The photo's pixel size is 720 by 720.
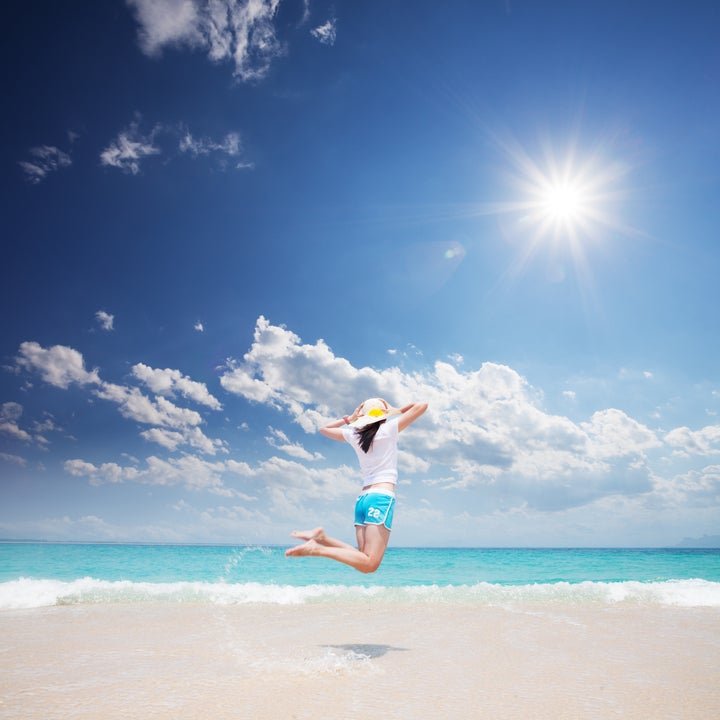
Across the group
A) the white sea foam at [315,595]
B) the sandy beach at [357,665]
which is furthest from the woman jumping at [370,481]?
the white sea foam at [315,595]

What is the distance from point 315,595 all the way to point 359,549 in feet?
20.6

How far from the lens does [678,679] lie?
4.84m

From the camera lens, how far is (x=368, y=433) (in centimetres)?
528

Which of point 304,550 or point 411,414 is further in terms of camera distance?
point 411,414

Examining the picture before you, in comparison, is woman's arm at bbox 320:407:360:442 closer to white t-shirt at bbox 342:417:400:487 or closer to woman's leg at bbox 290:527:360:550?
white t-shirt at bbox 342:417:400:487

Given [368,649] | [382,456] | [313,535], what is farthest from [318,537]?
[368,649]

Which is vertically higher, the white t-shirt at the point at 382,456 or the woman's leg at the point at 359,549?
the white t-shirt at the point at 382,456

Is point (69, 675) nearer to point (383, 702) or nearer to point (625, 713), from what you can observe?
point (383, 702)

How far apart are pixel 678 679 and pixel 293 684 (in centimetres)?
360

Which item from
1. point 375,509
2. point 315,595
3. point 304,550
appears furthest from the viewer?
point 315,595

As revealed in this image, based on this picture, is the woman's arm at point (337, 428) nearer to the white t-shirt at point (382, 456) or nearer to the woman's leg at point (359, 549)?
the white t-shirt at point (382, 456)

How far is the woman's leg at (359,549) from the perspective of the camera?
15.6 ft

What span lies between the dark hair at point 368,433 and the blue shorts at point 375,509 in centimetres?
48

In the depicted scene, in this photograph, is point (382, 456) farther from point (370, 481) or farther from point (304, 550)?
point (304, 550)
